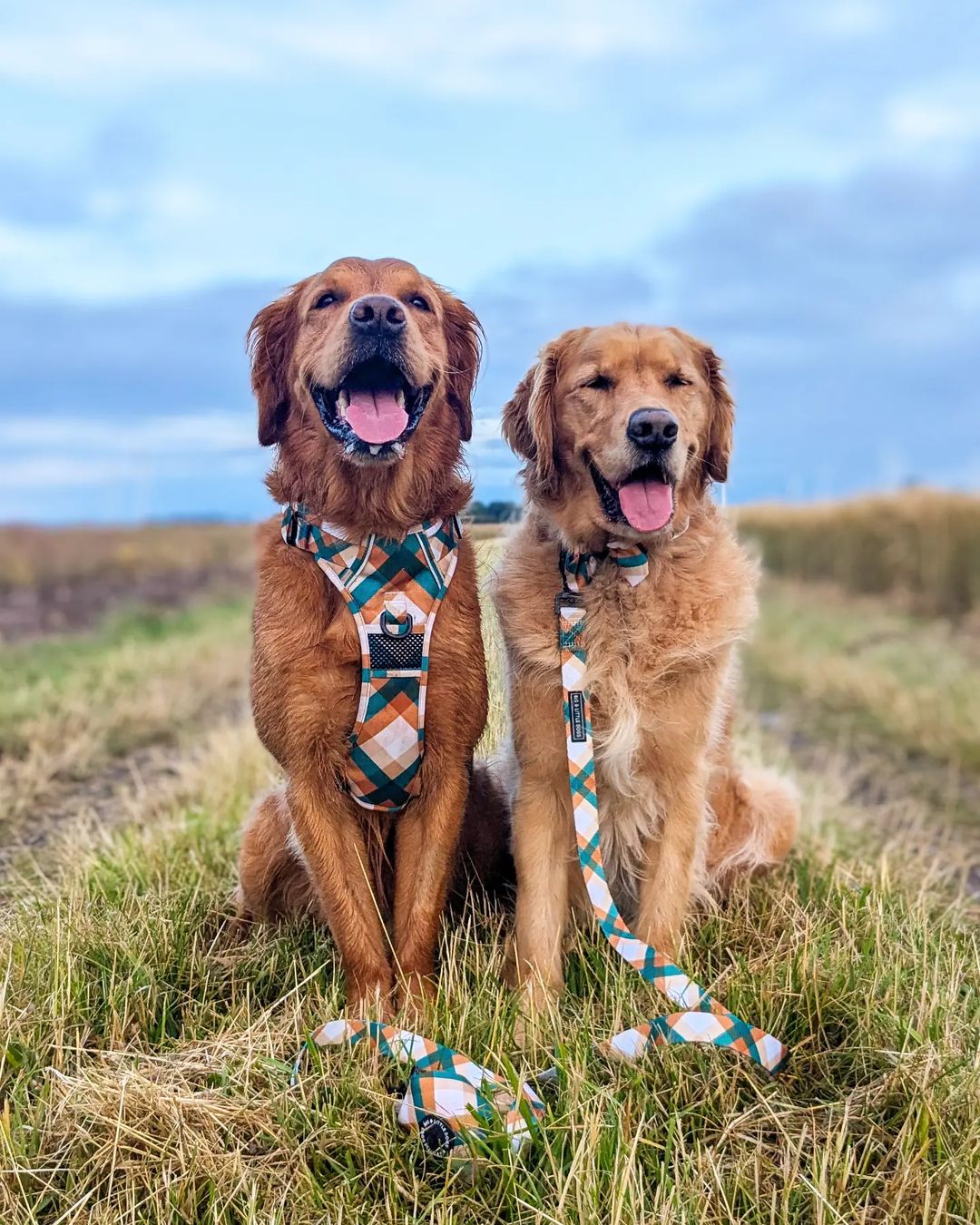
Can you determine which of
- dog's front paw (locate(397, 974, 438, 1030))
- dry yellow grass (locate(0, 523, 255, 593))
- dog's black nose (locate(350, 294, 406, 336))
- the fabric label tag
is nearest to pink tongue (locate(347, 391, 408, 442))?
dog's black nose (locate(350, 294, 406, 336))

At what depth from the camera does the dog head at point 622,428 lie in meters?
2.86

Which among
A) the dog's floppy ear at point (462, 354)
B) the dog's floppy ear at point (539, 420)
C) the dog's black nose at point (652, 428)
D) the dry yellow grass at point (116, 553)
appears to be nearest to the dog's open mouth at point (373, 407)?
the dog's floppy ear at point (462, 354)

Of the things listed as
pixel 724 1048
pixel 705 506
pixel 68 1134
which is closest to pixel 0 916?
pixel 68 1134

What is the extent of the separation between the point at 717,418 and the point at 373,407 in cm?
101

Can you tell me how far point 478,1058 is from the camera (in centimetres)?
256

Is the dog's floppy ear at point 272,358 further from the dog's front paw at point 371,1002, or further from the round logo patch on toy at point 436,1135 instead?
the round logo patch on toy at point 436,1135

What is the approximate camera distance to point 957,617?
14.0 meters

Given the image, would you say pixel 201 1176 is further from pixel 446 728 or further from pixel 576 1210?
pixel 446 728

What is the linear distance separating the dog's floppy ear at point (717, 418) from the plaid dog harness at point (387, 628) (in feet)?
2.74

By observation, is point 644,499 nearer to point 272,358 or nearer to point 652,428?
point 652,428

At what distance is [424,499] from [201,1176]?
161cm

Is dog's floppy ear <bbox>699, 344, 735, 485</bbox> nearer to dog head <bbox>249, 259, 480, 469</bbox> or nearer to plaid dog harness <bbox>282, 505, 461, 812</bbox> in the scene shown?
dog head <bbox>249, 259, 480, 469</bbox>

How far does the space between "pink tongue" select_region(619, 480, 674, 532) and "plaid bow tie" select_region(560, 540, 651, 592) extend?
15 cm

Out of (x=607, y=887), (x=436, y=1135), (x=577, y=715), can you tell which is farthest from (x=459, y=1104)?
(x=577, y=715)
